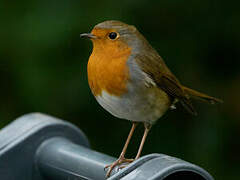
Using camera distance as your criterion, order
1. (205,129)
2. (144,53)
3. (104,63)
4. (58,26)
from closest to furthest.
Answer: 1. (104,63)
2. (144,53)
3. (58,26)
4. (205,129)

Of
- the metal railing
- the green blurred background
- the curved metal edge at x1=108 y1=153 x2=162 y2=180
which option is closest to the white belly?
the metal railing

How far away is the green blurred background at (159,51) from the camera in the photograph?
4082 mm

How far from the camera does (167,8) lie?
165 inches

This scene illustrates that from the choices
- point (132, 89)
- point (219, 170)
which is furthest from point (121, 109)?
point (219, 170)

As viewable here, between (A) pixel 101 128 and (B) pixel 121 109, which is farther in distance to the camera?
(A) pixel 101 128

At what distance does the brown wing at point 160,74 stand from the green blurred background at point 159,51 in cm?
76

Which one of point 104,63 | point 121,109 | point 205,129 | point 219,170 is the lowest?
point 219,170

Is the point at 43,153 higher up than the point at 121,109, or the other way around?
the point at 121,109

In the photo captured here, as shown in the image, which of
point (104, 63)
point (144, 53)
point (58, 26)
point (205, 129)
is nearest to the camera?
point (104, 63)

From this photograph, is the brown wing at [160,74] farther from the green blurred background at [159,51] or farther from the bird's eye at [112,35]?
the green blurred background at [159,51]

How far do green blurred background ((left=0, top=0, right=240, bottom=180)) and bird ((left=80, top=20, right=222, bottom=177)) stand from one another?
0.92 metres

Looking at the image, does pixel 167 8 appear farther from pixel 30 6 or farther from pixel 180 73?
pixel 30 6

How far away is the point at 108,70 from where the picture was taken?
2.98 metres

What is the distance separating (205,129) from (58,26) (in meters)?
1.28
